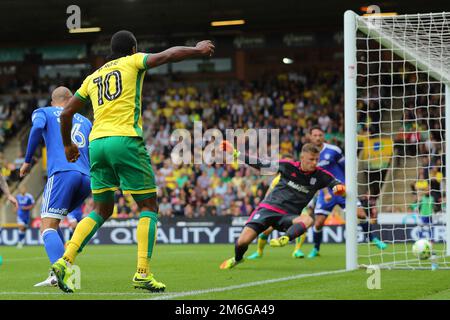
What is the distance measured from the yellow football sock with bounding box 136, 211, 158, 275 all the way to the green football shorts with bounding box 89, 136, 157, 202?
0.18 meters

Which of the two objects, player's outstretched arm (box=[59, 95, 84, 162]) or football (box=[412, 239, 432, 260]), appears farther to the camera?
football (box=[412, 239, 432, 260])

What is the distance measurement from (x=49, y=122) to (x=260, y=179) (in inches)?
655

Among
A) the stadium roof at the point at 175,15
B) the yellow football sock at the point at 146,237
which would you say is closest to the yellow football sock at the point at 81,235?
the yellow football sock at the point at 146,237

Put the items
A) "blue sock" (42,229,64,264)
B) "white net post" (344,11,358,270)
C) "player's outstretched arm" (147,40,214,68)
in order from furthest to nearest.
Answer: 1. "white net post" (344,11,358,270)
2. "blue sock" (42,229,64,264)
3. "player's outstretched arm" (147,40,214,68)

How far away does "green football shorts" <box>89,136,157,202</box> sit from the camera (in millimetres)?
7027

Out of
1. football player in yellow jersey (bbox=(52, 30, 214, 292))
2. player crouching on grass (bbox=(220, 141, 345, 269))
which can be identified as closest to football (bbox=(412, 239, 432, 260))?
player crouching on grass (bbox=(220, 141, 345, 269))

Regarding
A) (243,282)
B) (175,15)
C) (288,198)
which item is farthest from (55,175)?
(175,15)

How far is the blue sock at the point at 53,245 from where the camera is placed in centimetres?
821

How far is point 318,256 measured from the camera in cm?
1359

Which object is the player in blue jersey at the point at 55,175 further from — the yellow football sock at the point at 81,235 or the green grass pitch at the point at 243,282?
the yellow football sock at the point at 81,235

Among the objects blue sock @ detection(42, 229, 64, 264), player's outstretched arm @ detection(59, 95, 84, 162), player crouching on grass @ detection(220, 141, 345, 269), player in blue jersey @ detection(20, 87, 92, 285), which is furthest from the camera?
player crouching on grass @ detection(220, 141, 345, 269)

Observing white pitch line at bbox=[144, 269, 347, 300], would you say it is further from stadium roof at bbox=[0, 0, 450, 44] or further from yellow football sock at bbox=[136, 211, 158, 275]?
stadium roof at bbox=[0, 0, 450, 44]

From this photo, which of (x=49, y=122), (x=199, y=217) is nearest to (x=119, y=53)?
(x=49, y=122)
